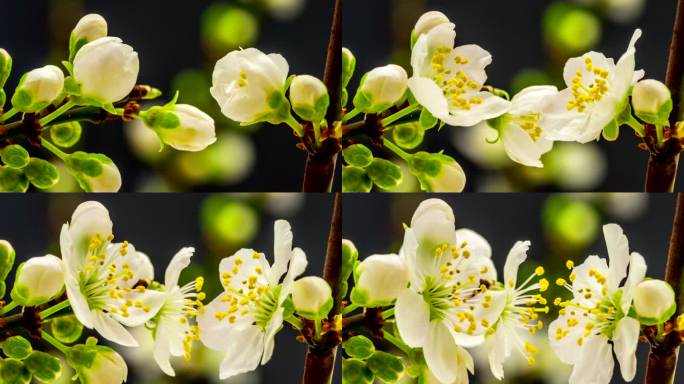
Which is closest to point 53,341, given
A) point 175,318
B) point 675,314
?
point 175,318

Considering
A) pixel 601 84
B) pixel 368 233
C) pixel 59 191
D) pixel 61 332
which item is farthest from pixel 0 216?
pixel 601 84

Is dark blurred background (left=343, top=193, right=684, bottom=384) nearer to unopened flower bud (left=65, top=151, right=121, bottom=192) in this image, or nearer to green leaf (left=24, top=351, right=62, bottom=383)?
unopened flower bud (left=65, top=151, right=121, bottom=192)

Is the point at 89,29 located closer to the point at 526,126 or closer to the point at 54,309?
the point at 54,309

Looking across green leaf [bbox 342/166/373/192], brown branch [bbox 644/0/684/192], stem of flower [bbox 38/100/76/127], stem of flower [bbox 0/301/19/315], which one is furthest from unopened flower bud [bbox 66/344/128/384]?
brown branch [bbox 644/0/684/192]

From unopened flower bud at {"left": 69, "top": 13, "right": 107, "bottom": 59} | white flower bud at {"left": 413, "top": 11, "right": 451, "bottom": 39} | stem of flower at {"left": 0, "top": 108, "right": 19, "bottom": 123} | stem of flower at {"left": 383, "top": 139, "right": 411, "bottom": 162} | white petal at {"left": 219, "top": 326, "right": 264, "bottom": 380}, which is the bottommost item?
white petal at {"left": 219, "top": 326, "right": 264, "bottom": 380}

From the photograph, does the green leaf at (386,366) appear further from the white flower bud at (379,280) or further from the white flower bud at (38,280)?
the white flower bud at (38,280)

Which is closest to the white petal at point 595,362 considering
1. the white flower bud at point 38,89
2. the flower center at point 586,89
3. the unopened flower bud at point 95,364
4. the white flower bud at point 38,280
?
the flower center at point 586,89
